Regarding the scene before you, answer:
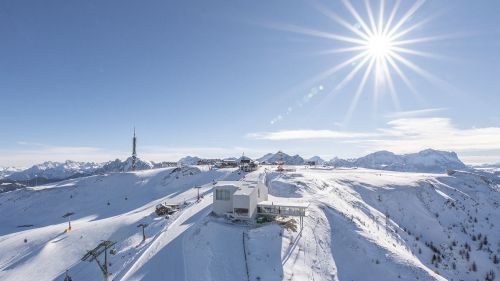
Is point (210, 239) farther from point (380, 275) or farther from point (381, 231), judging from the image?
point (381, 231)

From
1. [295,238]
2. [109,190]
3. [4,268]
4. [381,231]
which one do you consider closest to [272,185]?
[381,231]

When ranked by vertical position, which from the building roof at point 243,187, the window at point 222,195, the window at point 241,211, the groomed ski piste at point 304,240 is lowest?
the groomed ski piste at point 304,240

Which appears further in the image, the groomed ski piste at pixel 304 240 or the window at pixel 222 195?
the window at pixel 222 195

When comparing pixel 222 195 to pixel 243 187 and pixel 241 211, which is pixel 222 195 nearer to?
pixel 243 187

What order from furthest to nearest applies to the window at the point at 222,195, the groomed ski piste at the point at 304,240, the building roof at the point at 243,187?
the window at the point at 222,195 < the building roof at the point at 243,187 < the groomed ski piste at the point at 304,240

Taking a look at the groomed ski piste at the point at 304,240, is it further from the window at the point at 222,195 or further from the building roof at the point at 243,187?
the building roof at the point at 243,187

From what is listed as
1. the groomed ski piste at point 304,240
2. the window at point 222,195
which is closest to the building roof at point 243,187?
the window at point 222,195

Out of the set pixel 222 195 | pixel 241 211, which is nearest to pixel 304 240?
pixel 241 211
